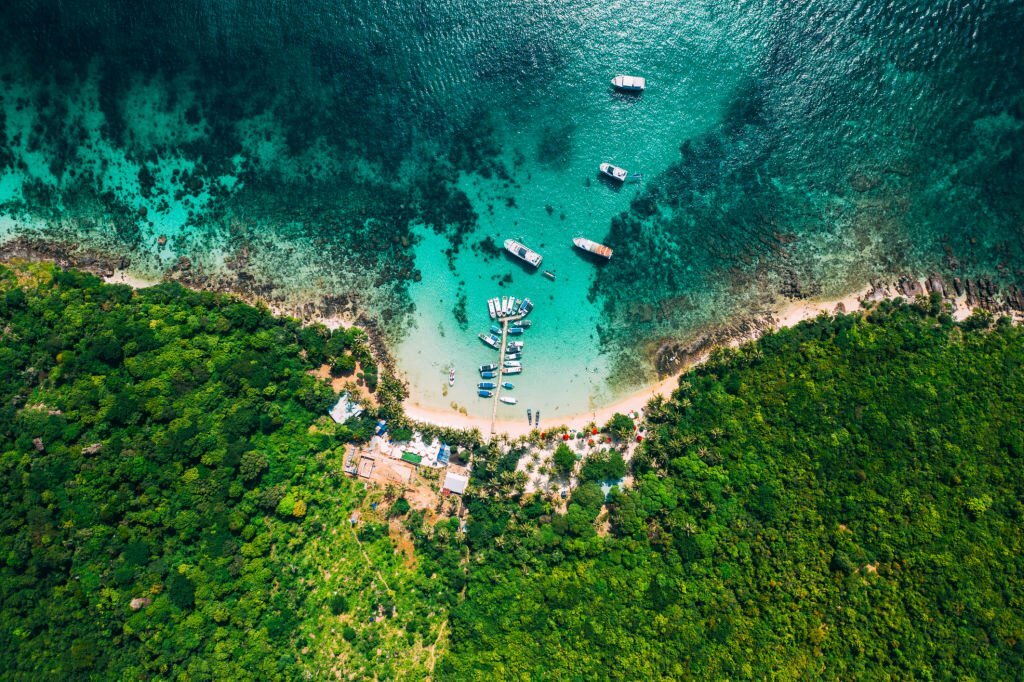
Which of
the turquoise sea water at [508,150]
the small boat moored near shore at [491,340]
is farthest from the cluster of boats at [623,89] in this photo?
the small boat moored near shore at [491,340]

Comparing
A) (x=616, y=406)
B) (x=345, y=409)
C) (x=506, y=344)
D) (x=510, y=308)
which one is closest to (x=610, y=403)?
(x=616, y=406)

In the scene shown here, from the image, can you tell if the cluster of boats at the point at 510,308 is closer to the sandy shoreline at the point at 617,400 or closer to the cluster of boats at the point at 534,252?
the cluster of boats at the point at 534,252

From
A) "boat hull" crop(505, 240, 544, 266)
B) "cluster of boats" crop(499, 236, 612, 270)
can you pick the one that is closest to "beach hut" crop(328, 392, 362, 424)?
"cluster of boats" crop(499, 236, 612, 270)

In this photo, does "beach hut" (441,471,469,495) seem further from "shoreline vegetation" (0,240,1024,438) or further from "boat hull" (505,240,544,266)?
"boat hull" (505,240,544,266)

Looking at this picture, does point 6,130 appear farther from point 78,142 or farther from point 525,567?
point 525,567

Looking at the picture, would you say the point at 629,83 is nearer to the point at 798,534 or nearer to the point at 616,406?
the point at 616,406

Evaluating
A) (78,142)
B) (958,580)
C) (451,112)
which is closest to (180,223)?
(78,142)
